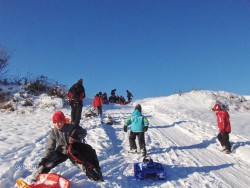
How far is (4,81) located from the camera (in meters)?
25.8

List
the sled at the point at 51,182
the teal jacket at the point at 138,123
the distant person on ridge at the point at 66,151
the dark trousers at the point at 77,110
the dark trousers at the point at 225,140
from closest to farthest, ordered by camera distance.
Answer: the sled at the point at 51,182
the distant person on ridge at the point at 66,151
the teal jacket at the point at 138,123
the dark trousers at the point at 225,140
the dark trousers at the point at 77,110

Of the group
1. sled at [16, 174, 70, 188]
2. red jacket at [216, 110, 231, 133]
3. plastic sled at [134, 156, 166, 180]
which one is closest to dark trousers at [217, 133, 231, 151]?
red jacket at [216, 110, 231, 133]

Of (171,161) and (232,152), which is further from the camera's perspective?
(232,152)

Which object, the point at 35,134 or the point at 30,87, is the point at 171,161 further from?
the point at 30,87


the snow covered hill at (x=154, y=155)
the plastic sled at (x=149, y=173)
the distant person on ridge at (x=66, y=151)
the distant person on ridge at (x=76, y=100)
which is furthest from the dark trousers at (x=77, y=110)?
the distant person on ridge at (x=66, y=151)

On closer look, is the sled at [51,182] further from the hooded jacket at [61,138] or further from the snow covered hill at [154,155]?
the hooded jacket at [61,138]

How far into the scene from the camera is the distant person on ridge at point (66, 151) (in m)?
6.41

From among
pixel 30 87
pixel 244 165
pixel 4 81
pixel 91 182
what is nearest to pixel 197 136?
pixel 244 165

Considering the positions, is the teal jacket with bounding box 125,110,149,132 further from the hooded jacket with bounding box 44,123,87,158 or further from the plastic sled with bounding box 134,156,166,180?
the hooded jacket with bounding box 44,123,87,158

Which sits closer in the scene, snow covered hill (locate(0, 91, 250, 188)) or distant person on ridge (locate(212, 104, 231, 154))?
snow covered hill (locate(0, 91, 250, 188))

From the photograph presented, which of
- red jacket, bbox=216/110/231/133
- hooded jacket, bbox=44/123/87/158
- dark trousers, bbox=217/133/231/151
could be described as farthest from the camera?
red jacket, bbox=216/110/231/133

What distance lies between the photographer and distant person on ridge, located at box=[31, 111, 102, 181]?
6.41 m

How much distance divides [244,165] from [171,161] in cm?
211

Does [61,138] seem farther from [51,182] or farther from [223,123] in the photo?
[223,123]
